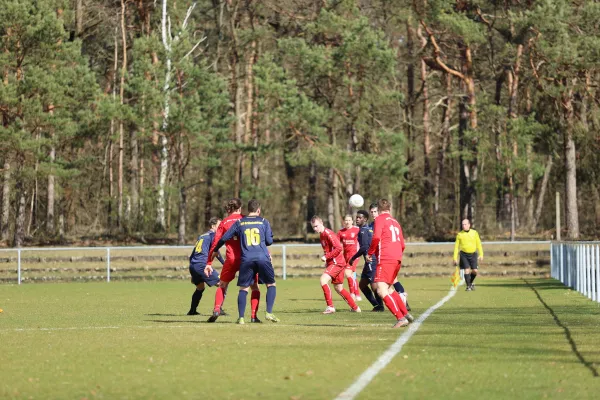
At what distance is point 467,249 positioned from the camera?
1152 inches

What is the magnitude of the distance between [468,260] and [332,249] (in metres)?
9.63

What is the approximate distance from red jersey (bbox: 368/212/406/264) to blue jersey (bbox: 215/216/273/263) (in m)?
1.81

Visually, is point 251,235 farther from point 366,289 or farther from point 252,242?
point 366,289

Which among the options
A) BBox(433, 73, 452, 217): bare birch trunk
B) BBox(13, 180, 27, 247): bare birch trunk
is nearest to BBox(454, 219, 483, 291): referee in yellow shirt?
BBox(13, 180, 27, 247): bare birch trunk

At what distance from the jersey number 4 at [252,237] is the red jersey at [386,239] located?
75.5 inches

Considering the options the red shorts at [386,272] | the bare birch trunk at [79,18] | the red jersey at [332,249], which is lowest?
the red shorts at [386,272]

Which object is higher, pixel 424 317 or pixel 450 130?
pixel 450 130

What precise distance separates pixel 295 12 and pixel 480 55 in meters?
10.0

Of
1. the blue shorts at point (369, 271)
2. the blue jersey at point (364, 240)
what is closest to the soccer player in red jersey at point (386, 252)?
the blue jersey at point (364, 240)

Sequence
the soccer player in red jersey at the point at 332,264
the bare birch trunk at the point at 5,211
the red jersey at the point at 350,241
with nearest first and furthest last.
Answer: the soccer player in red jersey at the point at 332,264
the red jersey at the point at 350,241
the bare birch trunk at the point at 5,211

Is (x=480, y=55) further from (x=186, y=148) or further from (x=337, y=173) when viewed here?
(x=186, y=148)

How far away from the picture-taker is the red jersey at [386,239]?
50.8 feet

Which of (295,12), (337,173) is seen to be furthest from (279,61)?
(337,173)

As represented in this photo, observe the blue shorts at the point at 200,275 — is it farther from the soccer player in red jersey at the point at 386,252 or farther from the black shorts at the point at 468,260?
the black shorts at the point at 468,260
